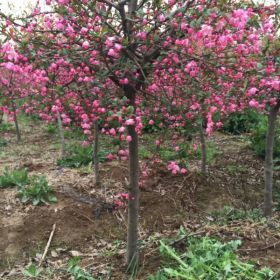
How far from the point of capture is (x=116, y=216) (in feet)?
15.0

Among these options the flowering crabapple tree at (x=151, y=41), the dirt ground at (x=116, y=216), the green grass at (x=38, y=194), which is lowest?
the dirt ground at (x=116, y=216)

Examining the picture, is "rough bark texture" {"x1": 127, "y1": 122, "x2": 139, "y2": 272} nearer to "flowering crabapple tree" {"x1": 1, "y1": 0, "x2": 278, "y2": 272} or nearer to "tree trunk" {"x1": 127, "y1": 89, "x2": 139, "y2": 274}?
"tree trunk" {"x1": 127, "y1": 89, "x2": 139, "y2": 274}

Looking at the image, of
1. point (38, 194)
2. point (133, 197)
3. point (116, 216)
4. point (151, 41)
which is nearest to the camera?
point (151, 41)

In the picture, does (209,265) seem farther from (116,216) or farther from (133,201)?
(116,216)

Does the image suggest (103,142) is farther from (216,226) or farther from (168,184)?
(216,226)

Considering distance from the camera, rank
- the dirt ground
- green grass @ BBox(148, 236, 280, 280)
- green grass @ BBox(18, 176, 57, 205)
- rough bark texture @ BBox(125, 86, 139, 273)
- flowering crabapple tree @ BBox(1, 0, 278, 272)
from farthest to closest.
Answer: green grass @ BBox(18, 176, 57, 205), the dirt ground, rough bark texture @ BBox(125, 86, 139, 273), green grass @ BBox(148, 236, 280, 280), flowering crabapple tree @ BBox(1, 0, 278, 272)

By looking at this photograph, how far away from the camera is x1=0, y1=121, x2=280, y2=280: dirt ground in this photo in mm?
3715

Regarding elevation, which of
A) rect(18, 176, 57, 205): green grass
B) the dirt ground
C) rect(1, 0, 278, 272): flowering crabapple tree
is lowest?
the dirt ground

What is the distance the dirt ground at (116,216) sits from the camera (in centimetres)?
371

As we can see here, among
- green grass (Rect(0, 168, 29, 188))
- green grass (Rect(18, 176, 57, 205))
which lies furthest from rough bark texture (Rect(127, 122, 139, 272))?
green grass (Rect(0, 168, 29, 188))

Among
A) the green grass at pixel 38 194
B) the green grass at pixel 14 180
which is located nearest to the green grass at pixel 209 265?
the green grass at pixel 38 194

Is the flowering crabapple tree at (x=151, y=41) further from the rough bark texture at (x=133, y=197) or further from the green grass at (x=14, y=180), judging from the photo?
the green grass at (x=14, y=180)

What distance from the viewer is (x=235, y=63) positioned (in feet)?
8.05

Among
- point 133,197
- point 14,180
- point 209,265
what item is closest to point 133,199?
point 133,197
